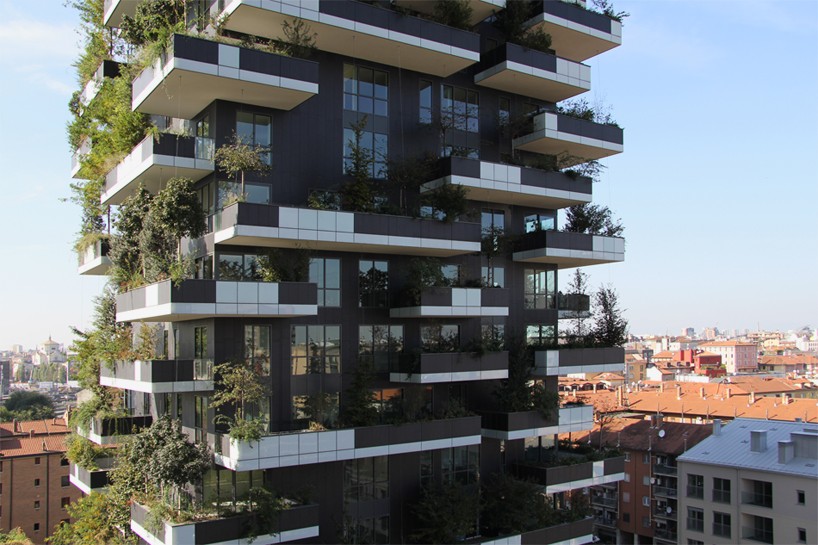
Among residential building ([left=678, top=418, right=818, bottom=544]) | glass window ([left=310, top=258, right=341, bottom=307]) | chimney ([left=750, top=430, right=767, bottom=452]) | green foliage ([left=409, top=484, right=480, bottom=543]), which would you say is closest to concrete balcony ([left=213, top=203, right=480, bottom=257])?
glass window ([left=310, top=258, right=341, bottom=307])

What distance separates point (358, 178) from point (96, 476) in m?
16.0

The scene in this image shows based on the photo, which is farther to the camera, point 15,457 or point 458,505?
point 15,457

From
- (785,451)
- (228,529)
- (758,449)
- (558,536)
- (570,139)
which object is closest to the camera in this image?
(228,529)

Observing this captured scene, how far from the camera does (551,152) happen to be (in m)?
31.8

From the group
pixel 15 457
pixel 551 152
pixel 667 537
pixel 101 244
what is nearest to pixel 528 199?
pixel 551 152

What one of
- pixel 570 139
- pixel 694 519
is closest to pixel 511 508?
pixel 570 139

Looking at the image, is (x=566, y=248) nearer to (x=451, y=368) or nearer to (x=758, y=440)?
(x=451, y=368)

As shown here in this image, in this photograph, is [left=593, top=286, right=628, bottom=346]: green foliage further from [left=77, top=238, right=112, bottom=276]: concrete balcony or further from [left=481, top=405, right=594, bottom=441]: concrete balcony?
[left=77, top=238, right=112, bottom=276]: concrete balcony

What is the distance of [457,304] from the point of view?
86.9ft

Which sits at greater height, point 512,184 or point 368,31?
point 368,31

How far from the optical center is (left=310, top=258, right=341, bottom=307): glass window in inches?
Result: 990

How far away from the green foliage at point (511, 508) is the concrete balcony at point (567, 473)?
2.95ft

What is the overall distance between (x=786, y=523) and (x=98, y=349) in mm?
39886

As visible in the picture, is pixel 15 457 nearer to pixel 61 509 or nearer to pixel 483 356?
pixel 61 509
